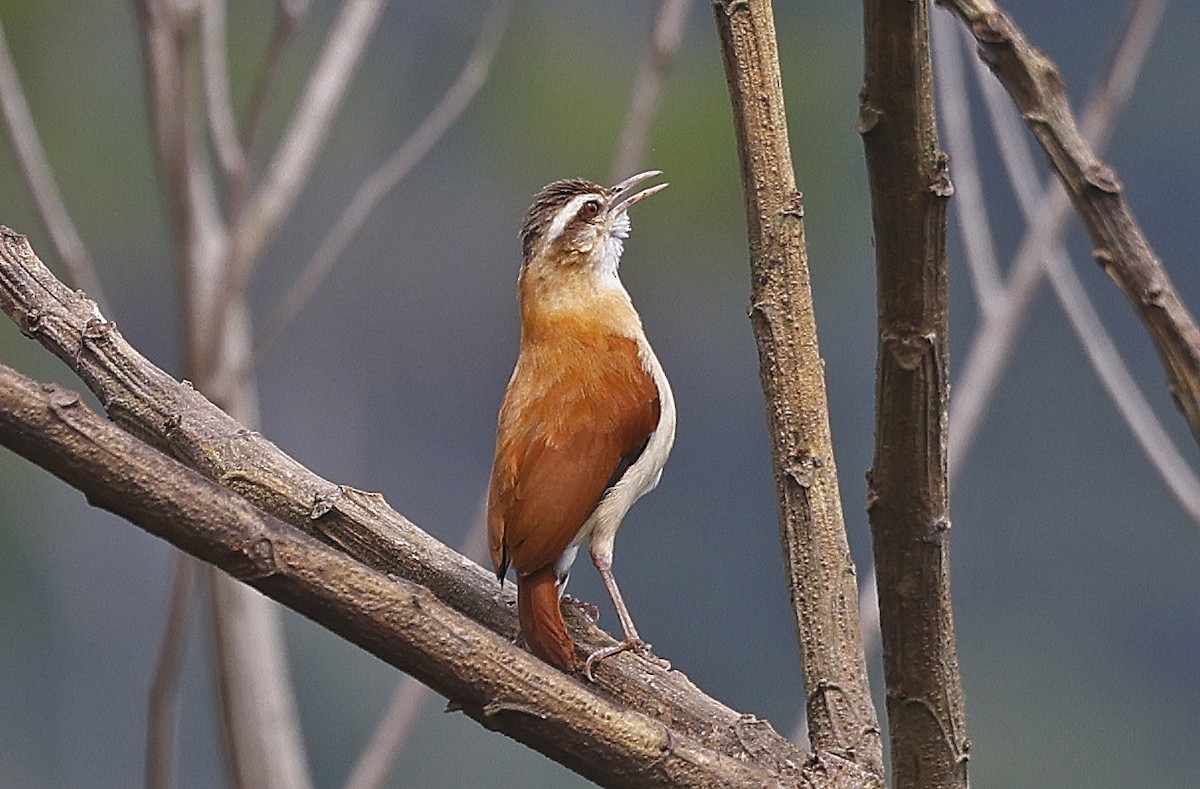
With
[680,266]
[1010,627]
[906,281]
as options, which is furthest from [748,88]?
[1010,627]

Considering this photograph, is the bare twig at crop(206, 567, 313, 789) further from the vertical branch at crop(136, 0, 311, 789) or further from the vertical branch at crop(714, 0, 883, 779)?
the vertical branch at crop(714, 0, 883, 779)

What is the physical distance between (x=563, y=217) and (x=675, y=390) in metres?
1.42

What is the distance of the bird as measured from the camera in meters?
1.22

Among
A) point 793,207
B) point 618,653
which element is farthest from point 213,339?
point 793,207

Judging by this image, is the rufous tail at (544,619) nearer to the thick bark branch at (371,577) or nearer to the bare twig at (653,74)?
the thick bark branch at (371,577)

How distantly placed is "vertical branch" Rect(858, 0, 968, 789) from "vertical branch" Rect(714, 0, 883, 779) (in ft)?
0.19

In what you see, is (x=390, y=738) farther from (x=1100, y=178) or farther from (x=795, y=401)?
(x=1100, y=178)

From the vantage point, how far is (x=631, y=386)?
1.43 meters

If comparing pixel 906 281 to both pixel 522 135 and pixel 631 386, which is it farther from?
pixel 522 135

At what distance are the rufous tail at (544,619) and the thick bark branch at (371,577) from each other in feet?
0.09

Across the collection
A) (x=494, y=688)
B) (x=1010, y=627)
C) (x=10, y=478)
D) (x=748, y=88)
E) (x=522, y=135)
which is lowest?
(x=494, y=688)

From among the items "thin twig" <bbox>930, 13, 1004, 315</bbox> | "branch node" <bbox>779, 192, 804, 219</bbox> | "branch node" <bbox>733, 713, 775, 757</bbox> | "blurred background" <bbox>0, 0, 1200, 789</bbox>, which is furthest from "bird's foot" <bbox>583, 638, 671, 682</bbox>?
"blurred background" <bbox>0, 0, 1200, 789</bbox>

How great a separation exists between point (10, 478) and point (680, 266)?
1.53 meters

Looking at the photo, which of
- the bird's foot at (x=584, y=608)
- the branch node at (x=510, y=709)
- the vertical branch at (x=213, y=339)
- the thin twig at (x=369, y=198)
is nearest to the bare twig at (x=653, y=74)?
the thin twig at (x=369, y=198)
